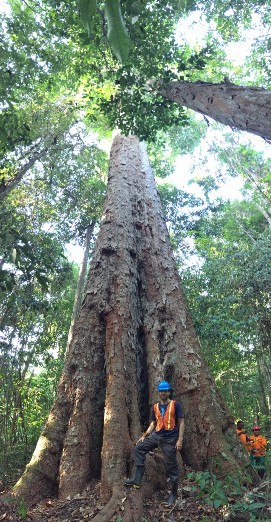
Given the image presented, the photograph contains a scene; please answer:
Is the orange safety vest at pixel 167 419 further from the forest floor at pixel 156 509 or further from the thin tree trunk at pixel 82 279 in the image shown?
the thin tree trunk at pixel 82 279

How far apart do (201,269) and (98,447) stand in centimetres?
661

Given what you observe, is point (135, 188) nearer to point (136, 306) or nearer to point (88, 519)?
point (136, 306)

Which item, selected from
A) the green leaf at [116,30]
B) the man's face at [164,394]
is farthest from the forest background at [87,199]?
the man's face at [164,394]

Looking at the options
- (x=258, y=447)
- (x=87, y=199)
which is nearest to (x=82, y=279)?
(x=87, y=199)

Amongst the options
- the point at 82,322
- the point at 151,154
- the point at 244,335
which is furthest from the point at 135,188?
the point at 151,154

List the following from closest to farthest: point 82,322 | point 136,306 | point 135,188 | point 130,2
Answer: point 130,2
point 82,322
point 136,306
point 135,188

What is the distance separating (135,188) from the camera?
6.66m

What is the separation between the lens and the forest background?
4.88m

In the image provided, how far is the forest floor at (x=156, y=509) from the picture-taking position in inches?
103

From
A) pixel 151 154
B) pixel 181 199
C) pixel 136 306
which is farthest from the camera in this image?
→ pixel 151 154

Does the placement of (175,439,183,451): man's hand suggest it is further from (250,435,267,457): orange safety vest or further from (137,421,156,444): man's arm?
(250,435,267,457): orange safety vest

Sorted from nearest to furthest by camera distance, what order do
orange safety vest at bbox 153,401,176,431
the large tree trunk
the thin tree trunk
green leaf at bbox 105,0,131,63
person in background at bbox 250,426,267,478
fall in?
green leaf at bbox 105,0,131,63, the large tree trunk, orange safety vest at bbox 153,401,176,431, person in background at bbox 250,426,267,478, the thin tree trunk

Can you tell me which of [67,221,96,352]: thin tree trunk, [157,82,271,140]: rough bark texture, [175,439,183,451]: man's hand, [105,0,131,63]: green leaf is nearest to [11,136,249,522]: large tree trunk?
[175,439,183,451]: man's hand

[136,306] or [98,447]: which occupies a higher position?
[136,306]
